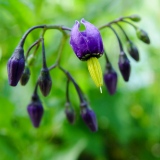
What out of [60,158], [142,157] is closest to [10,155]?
[60,158]

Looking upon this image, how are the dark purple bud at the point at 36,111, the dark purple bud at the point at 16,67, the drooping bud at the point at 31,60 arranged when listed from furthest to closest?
1. the drooping bud at the point at 31,60
2. the dark purple bud at the point at 36,111
3. the dark purple bud at the point at 16,67

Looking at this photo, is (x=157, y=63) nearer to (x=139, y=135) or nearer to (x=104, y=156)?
(x=139, y=135)

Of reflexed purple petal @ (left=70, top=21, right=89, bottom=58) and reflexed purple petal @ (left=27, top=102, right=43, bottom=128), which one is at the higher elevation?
reflexed purple petal @ (left=70, top=21, right=89, bottom=58)

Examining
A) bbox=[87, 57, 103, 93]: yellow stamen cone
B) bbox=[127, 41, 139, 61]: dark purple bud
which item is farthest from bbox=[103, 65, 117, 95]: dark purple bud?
bbox=[87, 57, 103, 93]: yellow stamen cone

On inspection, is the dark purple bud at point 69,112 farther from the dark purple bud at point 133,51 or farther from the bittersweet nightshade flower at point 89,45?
the bittersweet nightshade flower at point 89,45

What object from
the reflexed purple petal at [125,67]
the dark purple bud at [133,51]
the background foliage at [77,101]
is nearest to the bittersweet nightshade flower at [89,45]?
the reflexed purple petal at [125,67]

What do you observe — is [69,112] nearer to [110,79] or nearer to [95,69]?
[110,79]

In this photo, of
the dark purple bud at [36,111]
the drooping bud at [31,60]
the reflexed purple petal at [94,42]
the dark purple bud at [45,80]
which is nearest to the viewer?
the reflexed purple petal at [94,42]

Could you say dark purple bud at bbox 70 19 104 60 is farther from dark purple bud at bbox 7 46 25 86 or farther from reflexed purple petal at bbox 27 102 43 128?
reflexed purple petal at bbox 27 102 43 128
